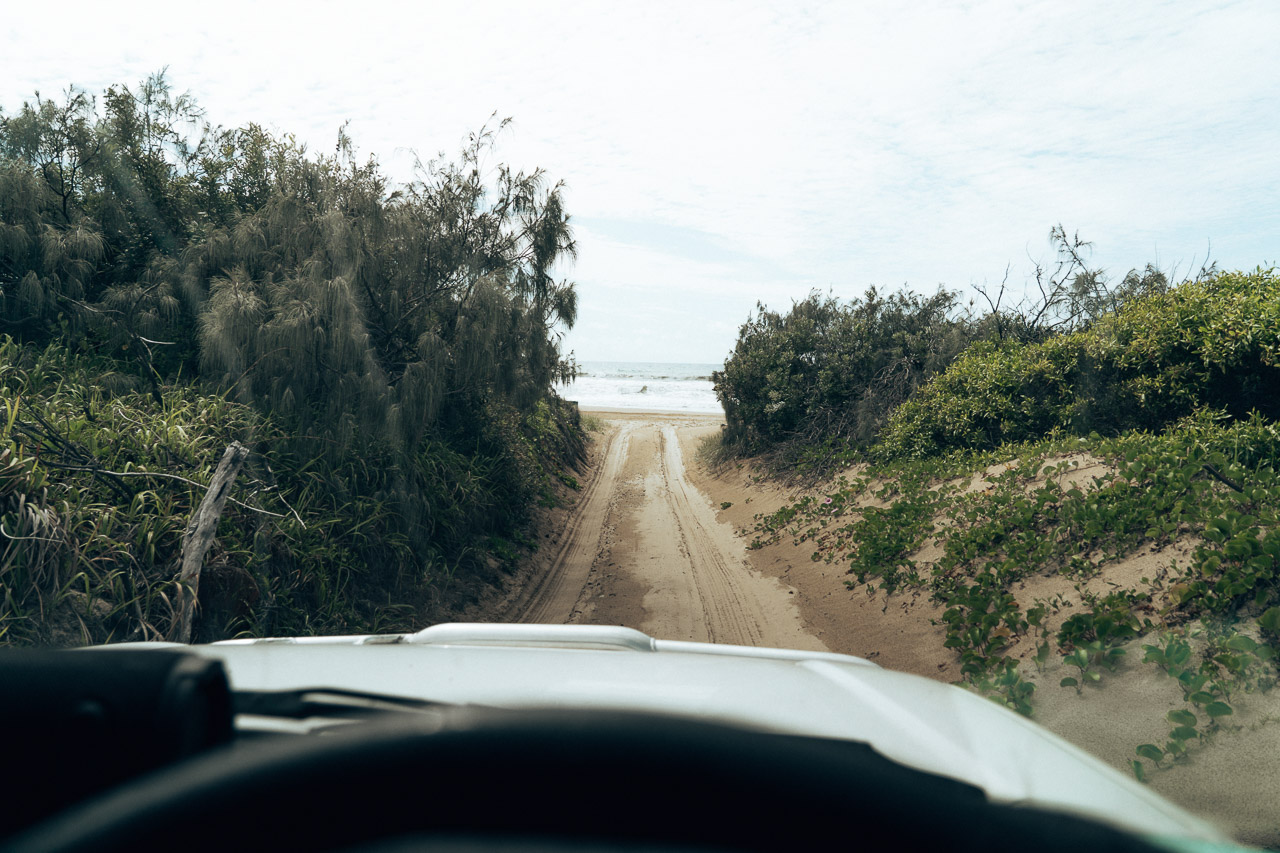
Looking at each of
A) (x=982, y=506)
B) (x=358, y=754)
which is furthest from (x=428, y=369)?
(x=358, y=754)

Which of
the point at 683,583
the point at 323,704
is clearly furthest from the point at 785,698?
the point at 683,583

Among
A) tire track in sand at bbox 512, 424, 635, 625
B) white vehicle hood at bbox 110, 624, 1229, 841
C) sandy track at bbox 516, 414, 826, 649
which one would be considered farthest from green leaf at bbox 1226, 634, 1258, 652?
tire track in sand at bbox 512, 424, 635, 625

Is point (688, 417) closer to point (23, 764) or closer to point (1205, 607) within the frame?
point (1205, 607)

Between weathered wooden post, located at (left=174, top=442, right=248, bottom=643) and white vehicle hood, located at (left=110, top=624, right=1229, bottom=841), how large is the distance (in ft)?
11.5

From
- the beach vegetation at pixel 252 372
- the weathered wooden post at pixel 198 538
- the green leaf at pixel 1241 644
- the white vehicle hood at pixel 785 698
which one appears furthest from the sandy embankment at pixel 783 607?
the weathered wooden post at pixel 198 538

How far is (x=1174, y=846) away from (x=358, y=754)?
0.86 metres

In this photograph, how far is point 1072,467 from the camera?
699 cm

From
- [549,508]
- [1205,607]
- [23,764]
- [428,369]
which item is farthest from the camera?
[549,508]

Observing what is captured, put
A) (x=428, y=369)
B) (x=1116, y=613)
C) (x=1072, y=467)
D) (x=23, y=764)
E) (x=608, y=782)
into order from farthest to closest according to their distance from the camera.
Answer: (x=428, y=369) → (x=1072, y=467) → (x=1116, y=613) → (x=23, y=764) → (x=608, y=782)

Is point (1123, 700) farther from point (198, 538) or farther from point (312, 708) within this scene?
point (198, 538)

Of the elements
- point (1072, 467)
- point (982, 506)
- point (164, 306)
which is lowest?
point (982, 506)

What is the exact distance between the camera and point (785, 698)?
1.14 meters

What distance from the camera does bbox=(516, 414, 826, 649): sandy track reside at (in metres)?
7.12

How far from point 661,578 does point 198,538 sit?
5.53 meters
